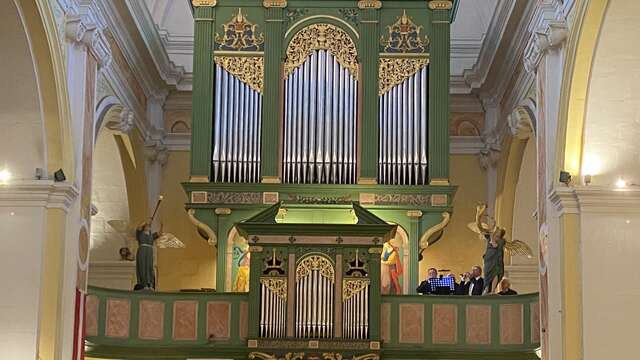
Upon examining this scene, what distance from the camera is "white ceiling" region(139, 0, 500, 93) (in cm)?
2874

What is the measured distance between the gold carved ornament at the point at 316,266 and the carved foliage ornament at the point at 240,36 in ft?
14.7

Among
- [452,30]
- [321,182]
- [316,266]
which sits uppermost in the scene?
[452,30]

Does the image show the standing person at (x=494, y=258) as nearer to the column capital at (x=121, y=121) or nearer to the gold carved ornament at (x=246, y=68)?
the gold carved ornament at (x=246, y=68)

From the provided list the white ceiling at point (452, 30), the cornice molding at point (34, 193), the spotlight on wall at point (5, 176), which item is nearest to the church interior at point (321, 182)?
the cornice molding at point (34, 193)

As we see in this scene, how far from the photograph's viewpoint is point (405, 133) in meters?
24.2

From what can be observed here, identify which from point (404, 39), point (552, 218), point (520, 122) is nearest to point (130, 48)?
point (404, 39)

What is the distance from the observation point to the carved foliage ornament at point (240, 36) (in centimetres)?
2462

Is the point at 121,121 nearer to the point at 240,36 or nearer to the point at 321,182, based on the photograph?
the point at 240,36

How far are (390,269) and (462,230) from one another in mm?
4577

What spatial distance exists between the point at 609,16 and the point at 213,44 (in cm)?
845

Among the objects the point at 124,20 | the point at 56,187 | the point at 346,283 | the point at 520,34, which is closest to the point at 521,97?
the point at 520,34

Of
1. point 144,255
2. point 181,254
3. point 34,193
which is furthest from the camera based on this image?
point 181,254

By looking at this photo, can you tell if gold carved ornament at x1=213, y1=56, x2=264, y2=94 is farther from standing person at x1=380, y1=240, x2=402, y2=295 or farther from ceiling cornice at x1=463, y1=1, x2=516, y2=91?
ceiling cornice at x1=463, y1=1, x2=516, y2=91

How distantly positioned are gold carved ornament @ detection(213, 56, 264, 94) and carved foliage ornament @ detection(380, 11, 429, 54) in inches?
84.8
